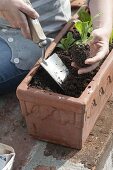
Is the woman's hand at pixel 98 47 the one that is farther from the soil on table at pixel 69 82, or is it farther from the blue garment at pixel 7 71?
the blue garment at pixel 7 71

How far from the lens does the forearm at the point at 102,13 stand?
146 cm

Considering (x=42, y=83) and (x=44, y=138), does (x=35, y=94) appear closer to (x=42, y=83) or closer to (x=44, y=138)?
(x=42, y=83)

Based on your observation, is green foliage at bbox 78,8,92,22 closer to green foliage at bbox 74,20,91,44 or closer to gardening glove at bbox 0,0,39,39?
green foliage at bbox 74,20,91,44

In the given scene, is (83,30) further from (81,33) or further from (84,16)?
(84,16)

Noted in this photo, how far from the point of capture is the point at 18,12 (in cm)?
128

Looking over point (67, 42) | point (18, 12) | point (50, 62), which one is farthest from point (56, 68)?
point (18, 12)

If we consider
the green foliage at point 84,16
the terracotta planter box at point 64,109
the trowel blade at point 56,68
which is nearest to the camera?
the terracotta planter box at point 64,109

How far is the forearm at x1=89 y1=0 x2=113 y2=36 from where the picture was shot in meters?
1.46

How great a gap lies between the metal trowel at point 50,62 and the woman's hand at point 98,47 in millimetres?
80

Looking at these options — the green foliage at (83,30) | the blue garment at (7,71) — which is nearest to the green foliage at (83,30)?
the green foliage at (83,30)

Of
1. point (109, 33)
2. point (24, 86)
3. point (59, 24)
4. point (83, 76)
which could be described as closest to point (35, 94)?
point (24, 86)

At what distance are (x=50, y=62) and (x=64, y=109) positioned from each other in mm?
219

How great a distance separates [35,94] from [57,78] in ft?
0.44

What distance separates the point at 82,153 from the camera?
1400 millimetres
